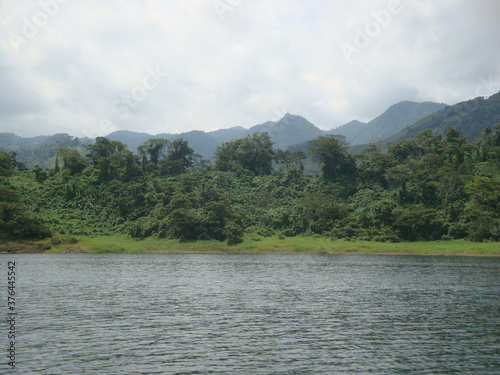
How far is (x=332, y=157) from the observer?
17525 centimetres

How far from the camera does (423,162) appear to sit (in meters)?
145

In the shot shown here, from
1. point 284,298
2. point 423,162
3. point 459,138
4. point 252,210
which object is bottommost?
point 284,298

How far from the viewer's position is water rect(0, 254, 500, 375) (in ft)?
79.4

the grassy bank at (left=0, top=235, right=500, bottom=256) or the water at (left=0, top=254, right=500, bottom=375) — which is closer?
the water at (left=0, top=254, right=500, bottom=375)

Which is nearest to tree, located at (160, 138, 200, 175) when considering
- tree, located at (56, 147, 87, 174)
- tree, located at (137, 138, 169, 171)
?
tree, located at (137, 138, 169, 171)

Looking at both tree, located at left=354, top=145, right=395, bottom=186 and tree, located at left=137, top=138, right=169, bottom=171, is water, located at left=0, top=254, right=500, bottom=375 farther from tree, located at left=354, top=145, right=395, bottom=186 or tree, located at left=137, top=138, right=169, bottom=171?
tree, located at left=137, top=138, right=169, bottom=171

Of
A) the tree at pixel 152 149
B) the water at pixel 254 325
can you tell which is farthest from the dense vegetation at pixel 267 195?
the water at pixel 254 325

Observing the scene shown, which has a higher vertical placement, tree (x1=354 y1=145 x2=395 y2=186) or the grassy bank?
tree (x1=354 y1=145 x2=395 y2=186)

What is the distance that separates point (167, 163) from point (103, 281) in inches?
5276

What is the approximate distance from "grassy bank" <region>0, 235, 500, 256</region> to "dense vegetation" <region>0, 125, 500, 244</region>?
3270 mm

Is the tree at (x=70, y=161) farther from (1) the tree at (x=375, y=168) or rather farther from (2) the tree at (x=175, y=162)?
(1) the tree at (x=375, y=168)

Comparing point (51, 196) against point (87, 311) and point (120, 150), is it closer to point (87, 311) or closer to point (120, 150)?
point (120, 150)

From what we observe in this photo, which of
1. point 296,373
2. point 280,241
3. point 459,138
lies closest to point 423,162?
point 459,138

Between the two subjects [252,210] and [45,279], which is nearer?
[45,279]
